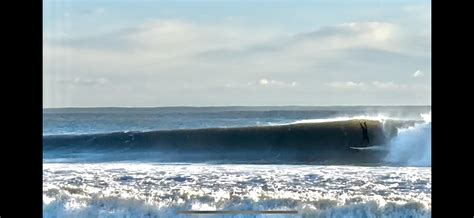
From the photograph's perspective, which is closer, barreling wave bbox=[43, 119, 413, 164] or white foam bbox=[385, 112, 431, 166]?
white foam bbox=[385, 112, 431, 166]

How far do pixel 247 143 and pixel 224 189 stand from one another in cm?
12

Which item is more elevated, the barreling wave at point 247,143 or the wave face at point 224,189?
the barreling wave at point 247,143

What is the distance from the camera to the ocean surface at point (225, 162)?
132 cm

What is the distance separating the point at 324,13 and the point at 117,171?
0.61 m

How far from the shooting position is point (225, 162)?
1.36m

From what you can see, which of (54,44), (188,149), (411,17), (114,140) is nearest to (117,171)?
(114,140)

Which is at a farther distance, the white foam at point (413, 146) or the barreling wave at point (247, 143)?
the barreling wave at point (247, 143)

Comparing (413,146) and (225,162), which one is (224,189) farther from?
(413,146)

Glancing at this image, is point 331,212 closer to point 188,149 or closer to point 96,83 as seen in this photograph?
point 188,149

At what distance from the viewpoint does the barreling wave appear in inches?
53.3

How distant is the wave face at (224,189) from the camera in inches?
51.8

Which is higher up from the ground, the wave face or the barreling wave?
the barreling wave

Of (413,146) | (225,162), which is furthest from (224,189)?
(413,146)

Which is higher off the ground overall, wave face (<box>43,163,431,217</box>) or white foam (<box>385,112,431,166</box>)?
white foam (<box>385,112,431,166</box>)
